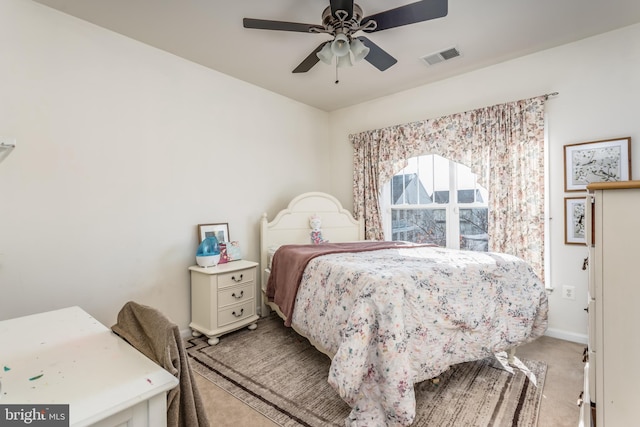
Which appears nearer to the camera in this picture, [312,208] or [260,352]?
[260,352]

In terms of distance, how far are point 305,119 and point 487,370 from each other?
342 centimetres

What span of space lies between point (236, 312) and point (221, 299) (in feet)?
0.73

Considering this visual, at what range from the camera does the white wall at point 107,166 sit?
6.37 feet

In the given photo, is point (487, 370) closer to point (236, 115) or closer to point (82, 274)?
point (82, 274)

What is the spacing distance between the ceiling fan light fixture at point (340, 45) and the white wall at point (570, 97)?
1489 millimetres

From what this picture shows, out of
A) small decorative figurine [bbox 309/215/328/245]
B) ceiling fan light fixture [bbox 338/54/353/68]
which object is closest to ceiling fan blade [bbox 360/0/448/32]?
ceiling fan light fixture [bbox 338/54/353/68]

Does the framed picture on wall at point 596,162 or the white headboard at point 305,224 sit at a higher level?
the framed picture on wall at point 596,162

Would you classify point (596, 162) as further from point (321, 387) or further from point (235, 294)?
point (235, 294)

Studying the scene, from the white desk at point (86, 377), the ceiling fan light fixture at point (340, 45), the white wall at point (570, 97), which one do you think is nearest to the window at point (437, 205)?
the white wall at point (570, 97)

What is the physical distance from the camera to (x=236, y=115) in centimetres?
321

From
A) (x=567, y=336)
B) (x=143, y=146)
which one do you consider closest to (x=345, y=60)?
(x=143, y=146)

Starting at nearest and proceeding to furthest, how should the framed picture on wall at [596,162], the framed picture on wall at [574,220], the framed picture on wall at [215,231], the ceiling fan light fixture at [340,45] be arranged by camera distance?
the ceiling fan light fixture at [340,45] → the framed picture on wall at [596,162] → the framed picture on wall at [574,220] → the framed picture on wall at [215,231]

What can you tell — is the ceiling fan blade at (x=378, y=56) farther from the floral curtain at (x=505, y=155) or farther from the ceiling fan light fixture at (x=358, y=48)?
the floral curtain at (x=505, y=155)

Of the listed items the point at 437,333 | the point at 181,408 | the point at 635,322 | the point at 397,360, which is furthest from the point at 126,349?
the point at 635,322
